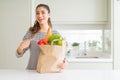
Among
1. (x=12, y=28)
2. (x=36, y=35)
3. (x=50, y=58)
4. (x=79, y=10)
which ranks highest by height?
(x=79, y=10)

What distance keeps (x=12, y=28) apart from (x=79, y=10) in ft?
3.26

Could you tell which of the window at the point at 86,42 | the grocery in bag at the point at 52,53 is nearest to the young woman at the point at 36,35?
the grocery in bag at the point at 52,53

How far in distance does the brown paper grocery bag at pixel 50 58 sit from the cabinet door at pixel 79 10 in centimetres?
190

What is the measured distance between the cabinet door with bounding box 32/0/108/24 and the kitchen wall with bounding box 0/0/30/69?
0.37 m

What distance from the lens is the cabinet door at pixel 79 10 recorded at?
10.5 ft

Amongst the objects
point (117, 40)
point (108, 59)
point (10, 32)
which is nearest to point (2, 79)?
point (10, 32)

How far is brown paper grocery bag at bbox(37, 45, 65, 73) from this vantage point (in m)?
1.36

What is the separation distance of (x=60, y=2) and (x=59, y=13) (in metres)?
0.16

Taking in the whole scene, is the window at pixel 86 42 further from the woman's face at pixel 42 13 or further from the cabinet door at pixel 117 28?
the woman's face at pixel 42 13

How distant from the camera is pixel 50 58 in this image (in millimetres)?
1366

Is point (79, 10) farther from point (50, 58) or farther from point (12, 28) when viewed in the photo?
point (50, 58)

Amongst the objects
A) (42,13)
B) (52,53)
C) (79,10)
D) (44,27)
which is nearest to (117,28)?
(79,10)

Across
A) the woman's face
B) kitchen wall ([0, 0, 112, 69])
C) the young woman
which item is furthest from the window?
the woman's face

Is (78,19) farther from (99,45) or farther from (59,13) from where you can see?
(99,45)
